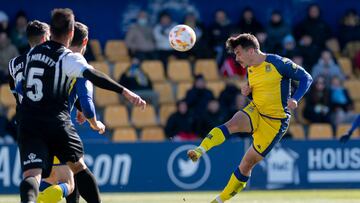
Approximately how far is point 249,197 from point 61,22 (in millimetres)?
6918

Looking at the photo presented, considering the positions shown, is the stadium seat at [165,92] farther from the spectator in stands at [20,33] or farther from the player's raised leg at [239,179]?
the player's raised leg at [239,179]

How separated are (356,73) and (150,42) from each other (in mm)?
4902

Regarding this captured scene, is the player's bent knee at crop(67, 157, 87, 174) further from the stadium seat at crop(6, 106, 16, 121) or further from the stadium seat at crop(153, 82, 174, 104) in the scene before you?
the stadium seat at crop(153, 82, 174, 104)

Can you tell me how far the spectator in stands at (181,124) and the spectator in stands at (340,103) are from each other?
133 inches

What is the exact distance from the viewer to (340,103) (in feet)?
66.7

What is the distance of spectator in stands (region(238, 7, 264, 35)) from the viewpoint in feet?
70.0

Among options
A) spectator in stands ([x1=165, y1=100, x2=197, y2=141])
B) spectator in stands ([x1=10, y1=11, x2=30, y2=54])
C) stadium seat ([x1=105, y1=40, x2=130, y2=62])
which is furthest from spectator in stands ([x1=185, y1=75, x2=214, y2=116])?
spectator in stands ([x1=10, y1=11, x2=30, y2=54])

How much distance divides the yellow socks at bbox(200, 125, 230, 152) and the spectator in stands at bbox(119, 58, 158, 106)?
9124 millimetres

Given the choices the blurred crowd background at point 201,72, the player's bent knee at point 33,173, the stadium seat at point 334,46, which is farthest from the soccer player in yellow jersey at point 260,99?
the stadium seat at point 334,46

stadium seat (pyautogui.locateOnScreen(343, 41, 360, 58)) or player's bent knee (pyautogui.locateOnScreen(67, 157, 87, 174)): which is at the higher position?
stadium seat (pyautogui.locateOnScreen(343, 41, 360, 58))

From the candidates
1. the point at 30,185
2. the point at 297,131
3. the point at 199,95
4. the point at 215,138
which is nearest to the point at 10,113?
the point at 199,95

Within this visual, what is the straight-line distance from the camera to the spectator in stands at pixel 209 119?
18.9 meters

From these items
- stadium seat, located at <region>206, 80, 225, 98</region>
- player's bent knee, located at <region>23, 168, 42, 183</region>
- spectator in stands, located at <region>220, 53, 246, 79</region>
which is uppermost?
spectator in stands, located at <region>220, 53, 246, 79</region>

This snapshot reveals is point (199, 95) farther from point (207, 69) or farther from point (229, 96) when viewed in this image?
point (207, 69)
